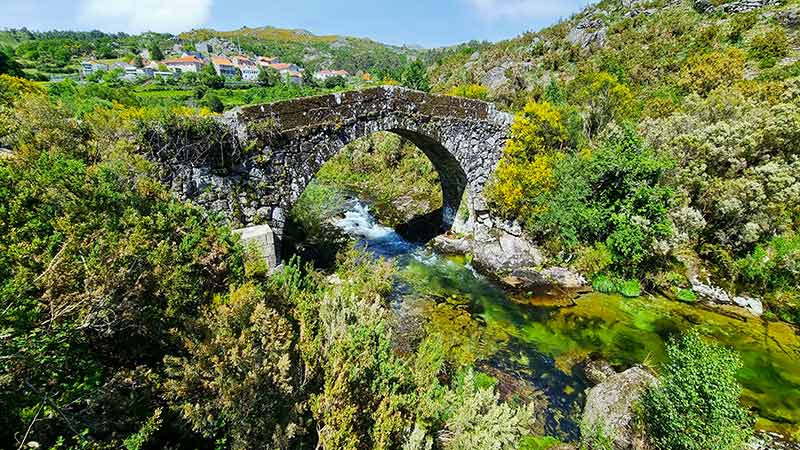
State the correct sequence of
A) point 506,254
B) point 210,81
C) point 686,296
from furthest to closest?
point 210,81 → point 506,254 → point 686,296

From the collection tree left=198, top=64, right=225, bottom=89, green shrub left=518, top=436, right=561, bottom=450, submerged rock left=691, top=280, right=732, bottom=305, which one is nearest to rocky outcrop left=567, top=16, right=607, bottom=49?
submerged rock left=691, top=280, right=732, bottom=305

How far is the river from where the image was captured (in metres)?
9.71

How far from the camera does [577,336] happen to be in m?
12.0

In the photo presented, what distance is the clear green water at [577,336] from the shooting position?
982 cm

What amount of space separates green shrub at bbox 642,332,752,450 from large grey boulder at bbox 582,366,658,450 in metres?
0.71

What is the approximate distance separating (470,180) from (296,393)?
13958 millimetres

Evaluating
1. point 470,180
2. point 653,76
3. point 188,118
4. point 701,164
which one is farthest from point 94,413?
point 653,76

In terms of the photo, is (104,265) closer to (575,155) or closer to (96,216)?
(96,216)

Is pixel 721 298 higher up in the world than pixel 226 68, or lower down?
lower down

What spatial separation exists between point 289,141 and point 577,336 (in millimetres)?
10967

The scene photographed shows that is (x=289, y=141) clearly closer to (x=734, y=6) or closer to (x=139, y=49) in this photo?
(x=734, y=6)

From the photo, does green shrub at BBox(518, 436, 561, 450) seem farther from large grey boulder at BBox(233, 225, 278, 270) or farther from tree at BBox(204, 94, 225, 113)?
tree at BBox(204, 94, 225, 113)

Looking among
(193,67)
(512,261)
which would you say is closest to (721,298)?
(512,261)

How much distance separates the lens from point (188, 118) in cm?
907
